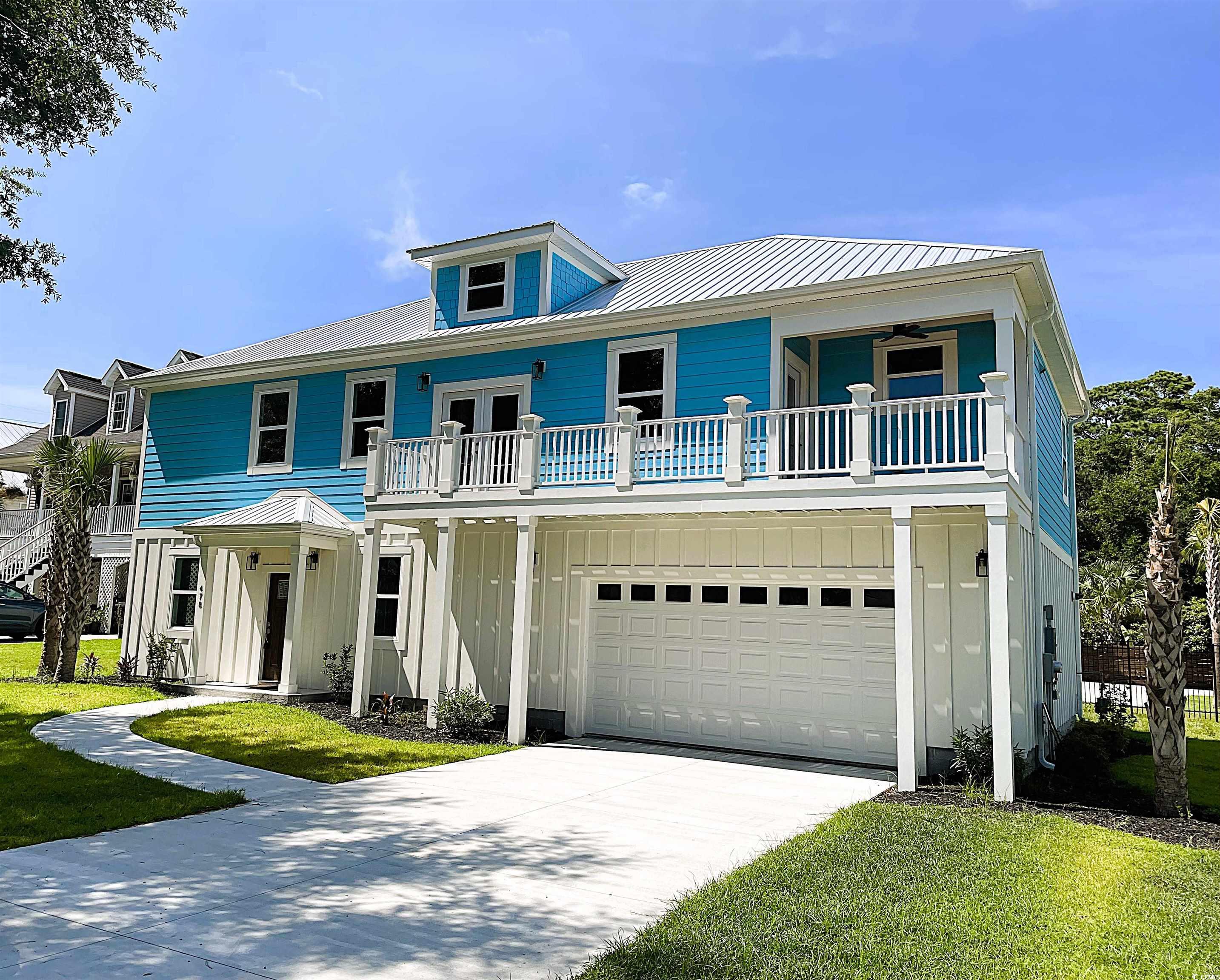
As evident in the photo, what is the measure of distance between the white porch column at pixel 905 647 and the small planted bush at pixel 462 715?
5.61 metres

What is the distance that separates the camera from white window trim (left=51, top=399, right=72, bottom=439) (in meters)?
30.2

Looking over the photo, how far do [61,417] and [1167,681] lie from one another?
109ft

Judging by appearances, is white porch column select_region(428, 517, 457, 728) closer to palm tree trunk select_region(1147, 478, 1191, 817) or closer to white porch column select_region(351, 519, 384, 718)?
white porch column select_region(351, 519, 384, 718)

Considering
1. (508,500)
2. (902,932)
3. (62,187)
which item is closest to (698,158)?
(508,500)

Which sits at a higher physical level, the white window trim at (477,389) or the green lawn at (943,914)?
the white window trim at (477,389)

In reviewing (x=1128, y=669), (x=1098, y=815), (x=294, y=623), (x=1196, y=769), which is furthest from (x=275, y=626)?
(x=1128, y=669)

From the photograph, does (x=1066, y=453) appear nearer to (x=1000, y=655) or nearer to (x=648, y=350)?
(x=648, y=350)

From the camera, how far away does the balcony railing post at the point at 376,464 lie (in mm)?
13180

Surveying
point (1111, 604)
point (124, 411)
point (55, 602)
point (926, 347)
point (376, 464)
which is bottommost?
point (55, 602)

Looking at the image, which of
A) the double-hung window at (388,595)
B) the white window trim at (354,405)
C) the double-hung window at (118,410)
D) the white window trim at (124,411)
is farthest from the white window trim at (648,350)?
the double-hung window at (118,410)

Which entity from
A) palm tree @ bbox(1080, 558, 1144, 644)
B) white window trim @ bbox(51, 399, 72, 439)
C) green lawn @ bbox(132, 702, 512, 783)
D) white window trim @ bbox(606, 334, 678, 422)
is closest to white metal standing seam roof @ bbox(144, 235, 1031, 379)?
white window trim @ bbox(606, 334, 678, 422)

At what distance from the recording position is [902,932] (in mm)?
4730

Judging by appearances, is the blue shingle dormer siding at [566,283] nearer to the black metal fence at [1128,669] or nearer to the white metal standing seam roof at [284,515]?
the white metal standing seam roof at [284,515]

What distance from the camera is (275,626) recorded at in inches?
615
